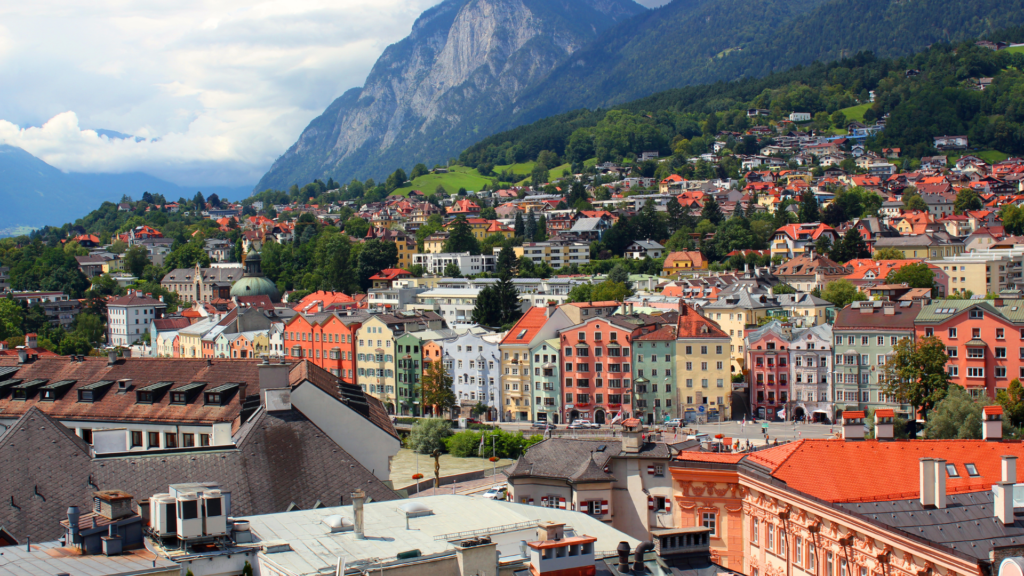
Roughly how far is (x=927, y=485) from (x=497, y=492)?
2534cm

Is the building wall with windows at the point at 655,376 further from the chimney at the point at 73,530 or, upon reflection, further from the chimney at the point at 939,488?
the chimney at the point at 73,530

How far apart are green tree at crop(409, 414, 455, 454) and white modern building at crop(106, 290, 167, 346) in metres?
70.5

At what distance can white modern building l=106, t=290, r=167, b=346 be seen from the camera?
433 feet

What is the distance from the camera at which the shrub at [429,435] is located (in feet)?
234

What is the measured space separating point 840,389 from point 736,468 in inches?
1928

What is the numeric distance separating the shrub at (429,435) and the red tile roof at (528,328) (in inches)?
471

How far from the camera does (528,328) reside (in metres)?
83.9

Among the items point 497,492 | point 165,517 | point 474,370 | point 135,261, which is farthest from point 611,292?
point 135,261

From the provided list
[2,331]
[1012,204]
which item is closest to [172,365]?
[2,331]

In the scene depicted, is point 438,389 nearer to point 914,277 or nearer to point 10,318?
point 914,277

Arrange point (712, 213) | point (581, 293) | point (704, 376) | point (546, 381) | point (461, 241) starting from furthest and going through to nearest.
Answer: point (712, 213)
point (461, 241)
point (581, 293)
point (546, 381)
point (704, 376)

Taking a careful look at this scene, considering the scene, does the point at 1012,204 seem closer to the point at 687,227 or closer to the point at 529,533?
the point at 687,227

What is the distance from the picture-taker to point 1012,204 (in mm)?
142875

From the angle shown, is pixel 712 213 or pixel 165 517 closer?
pixel 165 517
